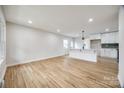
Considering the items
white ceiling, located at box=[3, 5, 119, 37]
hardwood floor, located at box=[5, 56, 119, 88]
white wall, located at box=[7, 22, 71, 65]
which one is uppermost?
white ceiling, located at box=[3, 5, 119, 37]

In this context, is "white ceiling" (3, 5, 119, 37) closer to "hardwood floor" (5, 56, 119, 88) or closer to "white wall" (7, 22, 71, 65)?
"white wall" (7, 22, 71, 65)

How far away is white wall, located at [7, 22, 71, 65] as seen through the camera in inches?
156

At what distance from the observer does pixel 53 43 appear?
6.95 m

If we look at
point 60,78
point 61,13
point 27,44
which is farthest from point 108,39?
point 27,44

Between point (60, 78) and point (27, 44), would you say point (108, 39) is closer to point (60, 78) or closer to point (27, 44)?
point (60, 78)

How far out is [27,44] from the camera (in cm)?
473

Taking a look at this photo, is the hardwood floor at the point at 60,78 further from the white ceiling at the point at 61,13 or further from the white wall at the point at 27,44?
the white ceiling at the point at 61,13

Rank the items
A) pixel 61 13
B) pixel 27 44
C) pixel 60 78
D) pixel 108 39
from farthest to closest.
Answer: pixel 108 39 < pixel 27 44 < pixel 61 13 < pixel 60 78

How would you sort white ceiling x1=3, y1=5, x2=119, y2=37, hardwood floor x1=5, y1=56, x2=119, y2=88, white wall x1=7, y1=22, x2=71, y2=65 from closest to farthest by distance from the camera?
hardwood floor x1=5, y1=56, x2=119, y2=88 → white ceiling x1=3, y1=5, x2=119, y2=37 → white wall x1=7, y1=22, x2=71, y2=65

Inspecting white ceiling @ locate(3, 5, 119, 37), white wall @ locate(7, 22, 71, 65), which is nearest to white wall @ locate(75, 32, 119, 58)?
white ceiling @ locate(3, 5, 119, 37)

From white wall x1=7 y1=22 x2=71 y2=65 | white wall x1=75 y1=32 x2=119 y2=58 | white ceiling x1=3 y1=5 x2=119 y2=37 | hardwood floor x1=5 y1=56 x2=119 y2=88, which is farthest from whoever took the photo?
white wall x1=75 y1=32 x2=119 y2=58

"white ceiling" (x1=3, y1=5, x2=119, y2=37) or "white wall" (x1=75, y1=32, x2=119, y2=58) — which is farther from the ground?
"white ceiling" (x1=3, y1=5, x2=119, y2=37)

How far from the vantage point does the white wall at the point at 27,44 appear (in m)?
3.96
